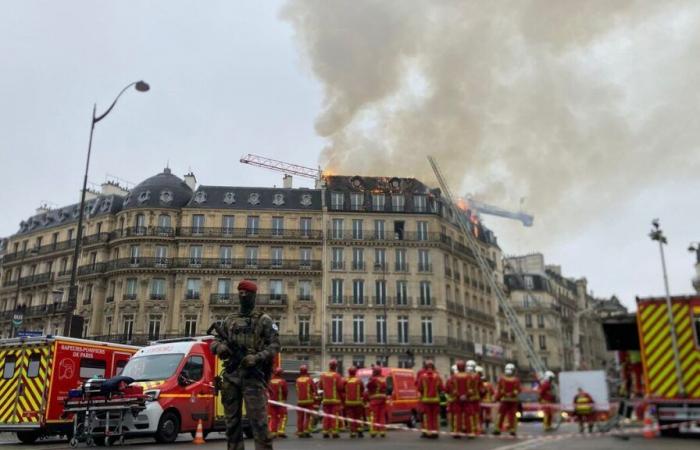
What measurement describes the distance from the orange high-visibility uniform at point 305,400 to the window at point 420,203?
36.4 m

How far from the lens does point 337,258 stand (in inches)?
1933

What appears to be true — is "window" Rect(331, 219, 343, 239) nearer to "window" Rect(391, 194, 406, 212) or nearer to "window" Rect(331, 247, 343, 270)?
"window" Rect(331, 247, 343, 270)

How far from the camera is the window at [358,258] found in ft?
161

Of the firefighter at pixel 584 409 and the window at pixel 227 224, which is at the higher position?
the window at pixel 227 224

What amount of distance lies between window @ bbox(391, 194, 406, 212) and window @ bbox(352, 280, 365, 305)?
23.6 ft

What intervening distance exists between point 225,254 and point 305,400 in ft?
113

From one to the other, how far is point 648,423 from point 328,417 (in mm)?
6864

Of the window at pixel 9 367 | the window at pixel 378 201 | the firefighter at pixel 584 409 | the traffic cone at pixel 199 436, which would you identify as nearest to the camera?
the traffic cone at pixel 199 436

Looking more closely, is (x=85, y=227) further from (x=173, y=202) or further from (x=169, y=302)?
(x=169, y=302)

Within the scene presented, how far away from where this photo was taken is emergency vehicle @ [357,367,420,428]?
20.1 meters

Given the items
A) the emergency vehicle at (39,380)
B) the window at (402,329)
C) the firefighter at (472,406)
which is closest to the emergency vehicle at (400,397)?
the firefighter at (472,406)

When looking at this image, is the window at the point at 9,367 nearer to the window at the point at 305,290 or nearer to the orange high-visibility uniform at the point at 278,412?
the orange high-visibility uniform at the point at 278,412

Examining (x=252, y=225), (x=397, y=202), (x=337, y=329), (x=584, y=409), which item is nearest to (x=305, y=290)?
(x=337, y=329)

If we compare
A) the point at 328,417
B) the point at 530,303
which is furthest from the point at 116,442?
the point at 530,303
